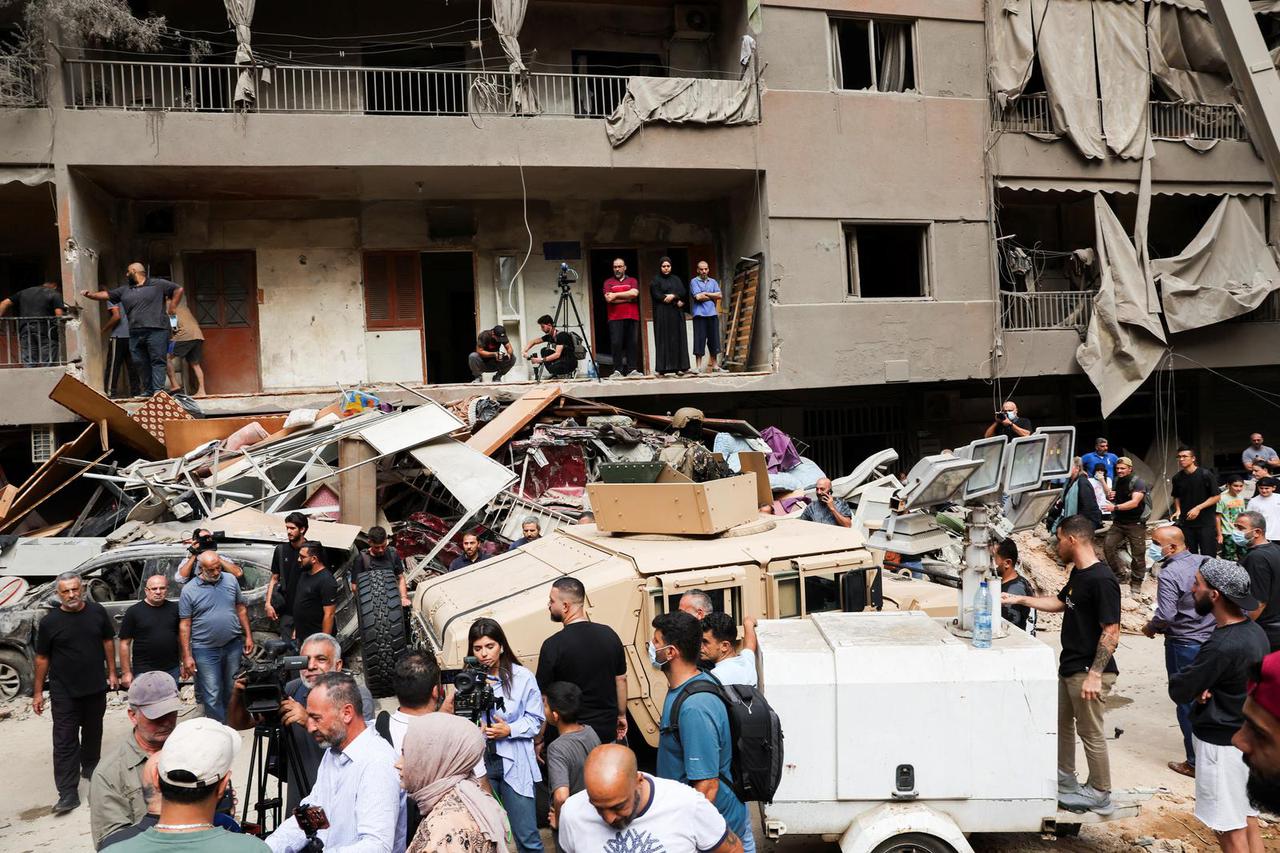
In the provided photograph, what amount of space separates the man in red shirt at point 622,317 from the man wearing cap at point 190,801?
39.8 feet

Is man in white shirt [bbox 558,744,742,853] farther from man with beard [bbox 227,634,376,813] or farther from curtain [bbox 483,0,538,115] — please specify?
curtain [bbox 483,0,538,115]

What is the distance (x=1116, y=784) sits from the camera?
6.59 m

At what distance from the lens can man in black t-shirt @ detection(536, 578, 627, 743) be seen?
17.0ft

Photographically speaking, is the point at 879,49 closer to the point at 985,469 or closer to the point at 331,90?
the point at 331,90

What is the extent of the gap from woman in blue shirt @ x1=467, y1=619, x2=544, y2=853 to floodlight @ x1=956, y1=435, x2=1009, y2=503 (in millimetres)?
2567

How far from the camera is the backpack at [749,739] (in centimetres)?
396

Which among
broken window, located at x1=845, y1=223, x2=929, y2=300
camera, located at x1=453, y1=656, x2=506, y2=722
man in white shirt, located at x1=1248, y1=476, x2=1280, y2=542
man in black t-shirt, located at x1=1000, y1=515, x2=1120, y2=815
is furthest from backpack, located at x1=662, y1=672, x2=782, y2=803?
broken window, located at x1=845, y1=223, x2=929, y2=300

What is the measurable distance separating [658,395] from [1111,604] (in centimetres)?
1042

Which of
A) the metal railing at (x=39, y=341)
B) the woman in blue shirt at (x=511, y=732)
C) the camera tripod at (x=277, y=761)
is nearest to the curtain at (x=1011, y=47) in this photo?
the woman in blue shirt at (x=511, y=732)

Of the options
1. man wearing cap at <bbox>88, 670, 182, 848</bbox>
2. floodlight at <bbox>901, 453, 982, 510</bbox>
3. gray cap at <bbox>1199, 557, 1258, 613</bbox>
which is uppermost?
floodlight at <bbox>901, 453, 982, 510</bbox>

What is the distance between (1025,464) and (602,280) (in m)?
12.5

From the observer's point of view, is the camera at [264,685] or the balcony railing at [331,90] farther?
the balcony railing at [331,90]

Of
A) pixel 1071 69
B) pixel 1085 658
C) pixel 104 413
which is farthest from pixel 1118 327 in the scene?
pixel 104 413

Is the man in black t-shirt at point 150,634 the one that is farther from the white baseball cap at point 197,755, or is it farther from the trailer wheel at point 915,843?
the trailer wheel at point 915,843
